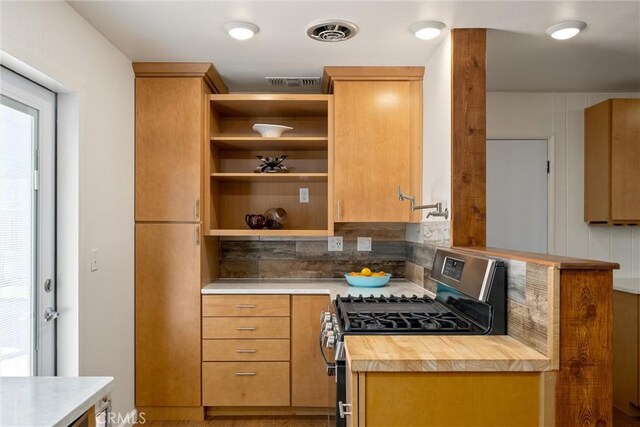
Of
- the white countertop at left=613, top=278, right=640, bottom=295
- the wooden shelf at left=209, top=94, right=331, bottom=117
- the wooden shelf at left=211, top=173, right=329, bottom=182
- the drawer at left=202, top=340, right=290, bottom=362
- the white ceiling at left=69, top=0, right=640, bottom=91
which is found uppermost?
the white ceiling at left=69, top=0, right=640, bottom=91

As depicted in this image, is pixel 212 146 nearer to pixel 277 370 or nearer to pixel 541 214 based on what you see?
pixel 277 370

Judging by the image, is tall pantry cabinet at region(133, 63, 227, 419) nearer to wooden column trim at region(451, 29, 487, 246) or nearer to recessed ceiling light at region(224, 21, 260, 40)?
recessed ceiling light at region(224, 21, 260, 40)

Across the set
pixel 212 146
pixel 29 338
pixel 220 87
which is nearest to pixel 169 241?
pixel 212 146

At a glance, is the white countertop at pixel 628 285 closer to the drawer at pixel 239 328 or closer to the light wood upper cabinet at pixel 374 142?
the light wood upper cabinet at pixel 374 142

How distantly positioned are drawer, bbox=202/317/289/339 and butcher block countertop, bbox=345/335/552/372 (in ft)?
4.11

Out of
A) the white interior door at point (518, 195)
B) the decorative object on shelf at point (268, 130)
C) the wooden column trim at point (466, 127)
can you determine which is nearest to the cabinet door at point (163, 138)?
the decorative object on shelf at point (268, 130)

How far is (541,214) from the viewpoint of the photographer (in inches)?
129

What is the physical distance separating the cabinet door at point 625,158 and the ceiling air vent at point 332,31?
207 cm

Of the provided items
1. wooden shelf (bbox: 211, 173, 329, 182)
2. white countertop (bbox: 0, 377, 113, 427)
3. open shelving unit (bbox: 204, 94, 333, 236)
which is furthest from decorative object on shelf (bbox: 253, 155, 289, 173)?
white countertop (bbox: 0, 377, 113, 427)

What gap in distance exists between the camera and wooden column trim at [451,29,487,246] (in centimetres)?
216

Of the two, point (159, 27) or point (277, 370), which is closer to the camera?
point (159, 27)

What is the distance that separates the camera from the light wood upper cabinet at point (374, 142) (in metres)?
2.80

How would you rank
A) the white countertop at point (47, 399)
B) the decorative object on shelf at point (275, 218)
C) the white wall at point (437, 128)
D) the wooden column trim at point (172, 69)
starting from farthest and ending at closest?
the decorative object on shelf at point (275, 218) < the wooden column trim at point (172, 69) < the white wall at point (437, 128) < the white countertop at point (47, 399)

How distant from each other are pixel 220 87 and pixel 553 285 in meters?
2.46
